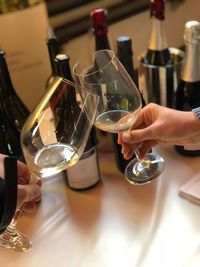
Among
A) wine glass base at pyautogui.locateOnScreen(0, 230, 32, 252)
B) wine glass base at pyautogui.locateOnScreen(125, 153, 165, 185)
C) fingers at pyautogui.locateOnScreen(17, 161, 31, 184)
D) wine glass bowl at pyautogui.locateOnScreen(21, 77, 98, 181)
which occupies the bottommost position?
wine glass base at pyautogui.locateOnScreen(0, 230, 32, 252)

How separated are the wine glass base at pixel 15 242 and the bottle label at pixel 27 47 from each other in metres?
0.54

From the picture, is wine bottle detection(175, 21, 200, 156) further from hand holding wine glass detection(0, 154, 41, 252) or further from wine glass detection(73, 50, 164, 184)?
hand holding wine glass detection(0, 154, 41, 252)

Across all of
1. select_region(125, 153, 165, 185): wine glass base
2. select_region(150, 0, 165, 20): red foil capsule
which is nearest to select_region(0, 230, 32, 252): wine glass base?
select_region(125, 153, 165, 185): wine glass base

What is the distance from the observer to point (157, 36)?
0.98 m

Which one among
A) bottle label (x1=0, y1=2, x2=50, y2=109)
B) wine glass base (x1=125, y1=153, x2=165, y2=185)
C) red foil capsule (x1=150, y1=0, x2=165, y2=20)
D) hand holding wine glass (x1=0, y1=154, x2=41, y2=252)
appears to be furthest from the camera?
bottle label (x1=0, y1=2, x2=50, y2=109)

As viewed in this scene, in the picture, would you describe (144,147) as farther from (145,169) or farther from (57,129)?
(57,129)

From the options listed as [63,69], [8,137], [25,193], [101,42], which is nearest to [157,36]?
[101,42]

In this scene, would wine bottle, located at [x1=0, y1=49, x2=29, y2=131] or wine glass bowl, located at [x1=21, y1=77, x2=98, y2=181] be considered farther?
wine bottle, located at [x1=0, y1=49, x2=29, y2=131]

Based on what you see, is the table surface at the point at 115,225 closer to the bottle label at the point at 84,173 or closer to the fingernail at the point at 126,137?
the bottle label at the point at 84,173

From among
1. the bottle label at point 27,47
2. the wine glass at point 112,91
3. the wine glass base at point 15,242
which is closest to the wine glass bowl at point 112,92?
the wine glass at point 112,91

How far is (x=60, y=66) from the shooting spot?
30.8 inches

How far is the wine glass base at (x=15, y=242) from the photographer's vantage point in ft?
2.26

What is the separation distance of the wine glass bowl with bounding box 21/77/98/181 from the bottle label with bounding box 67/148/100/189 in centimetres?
13

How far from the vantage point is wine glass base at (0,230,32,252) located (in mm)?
689
